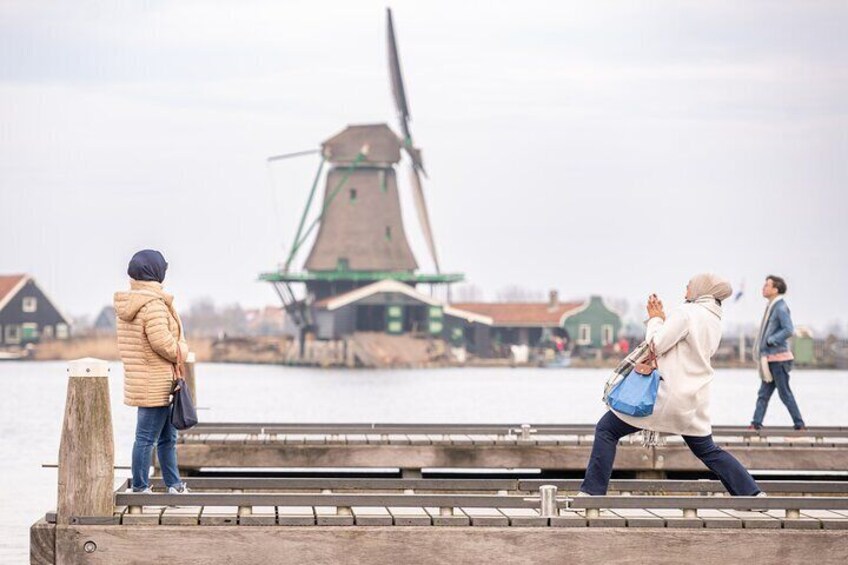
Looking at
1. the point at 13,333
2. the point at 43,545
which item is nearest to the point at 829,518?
the point at 43,545

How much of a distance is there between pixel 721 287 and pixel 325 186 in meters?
79.0

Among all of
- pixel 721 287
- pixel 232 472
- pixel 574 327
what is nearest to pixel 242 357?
pixel 574 327

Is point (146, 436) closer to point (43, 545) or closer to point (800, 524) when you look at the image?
point (43, 545)

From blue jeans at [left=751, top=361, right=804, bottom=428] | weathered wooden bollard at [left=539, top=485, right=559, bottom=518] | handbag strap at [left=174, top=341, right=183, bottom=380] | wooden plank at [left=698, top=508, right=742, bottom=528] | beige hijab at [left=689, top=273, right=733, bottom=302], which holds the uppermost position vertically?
beige hijab at [left=689, top=273, right=733, bottom=302]

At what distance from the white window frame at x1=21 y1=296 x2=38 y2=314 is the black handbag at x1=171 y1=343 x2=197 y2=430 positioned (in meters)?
102

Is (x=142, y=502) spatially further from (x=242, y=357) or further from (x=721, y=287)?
(x=242, y=357)

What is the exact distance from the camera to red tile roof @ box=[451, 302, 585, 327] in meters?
102

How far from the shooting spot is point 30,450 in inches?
1283

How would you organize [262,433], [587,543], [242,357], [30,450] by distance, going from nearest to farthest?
[587,543] < [262,433] < [30,450] < [242,357]

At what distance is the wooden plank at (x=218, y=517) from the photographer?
8867 mm

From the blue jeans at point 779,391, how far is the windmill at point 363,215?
7023cm

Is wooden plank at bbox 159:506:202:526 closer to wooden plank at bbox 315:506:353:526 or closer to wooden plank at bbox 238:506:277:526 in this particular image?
wooden plank at bbox 238:506:277:526

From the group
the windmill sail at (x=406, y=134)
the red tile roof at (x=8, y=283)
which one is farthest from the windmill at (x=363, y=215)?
the red tile roof at (x=8, y=283)

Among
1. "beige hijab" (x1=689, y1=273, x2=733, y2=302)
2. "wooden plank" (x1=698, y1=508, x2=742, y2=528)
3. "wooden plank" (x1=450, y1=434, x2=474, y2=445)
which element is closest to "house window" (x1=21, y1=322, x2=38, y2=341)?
"wooden plank" (x1=450, y1=434, x2=474, y2=445)
